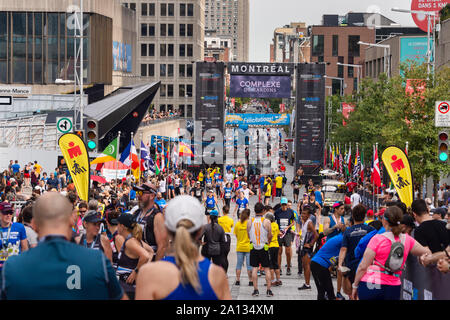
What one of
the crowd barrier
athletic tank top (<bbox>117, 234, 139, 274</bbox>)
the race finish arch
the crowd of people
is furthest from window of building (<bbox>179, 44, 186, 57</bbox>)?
athletic tank top (<bbox>117, 234, 139, 274</bbox>)

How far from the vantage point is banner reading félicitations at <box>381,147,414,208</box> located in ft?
62.6

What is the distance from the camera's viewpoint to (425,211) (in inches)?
367

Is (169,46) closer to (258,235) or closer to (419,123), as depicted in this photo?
(419,123)

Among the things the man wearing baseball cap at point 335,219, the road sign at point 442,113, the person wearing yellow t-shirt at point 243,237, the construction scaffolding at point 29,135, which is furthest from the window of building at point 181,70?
the man wearing baseball cap at point 335,219

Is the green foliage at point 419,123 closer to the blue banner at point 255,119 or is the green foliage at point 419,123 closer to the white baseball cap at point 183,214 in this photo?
the white baseball cap at point 183,214

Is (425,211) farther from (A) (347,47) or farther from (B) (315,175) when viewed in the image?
(A) (347,47)

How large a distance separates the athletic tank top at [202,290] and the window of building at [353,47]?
116 m

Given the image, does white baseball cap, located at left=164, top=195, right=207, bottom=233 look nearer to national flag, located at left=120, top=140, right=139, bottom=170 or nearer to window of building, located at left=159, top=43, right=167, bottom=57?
national flag, located at left=120, top=140, right=139, bottom=170

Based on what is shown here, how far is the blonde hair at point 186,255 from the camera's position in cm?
427

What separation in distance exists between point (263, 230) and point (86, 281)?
408 inches

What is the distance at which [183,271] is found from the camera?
4.28 m

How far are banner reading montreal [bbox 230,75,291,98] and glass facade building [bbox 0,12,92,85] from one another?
22279mm

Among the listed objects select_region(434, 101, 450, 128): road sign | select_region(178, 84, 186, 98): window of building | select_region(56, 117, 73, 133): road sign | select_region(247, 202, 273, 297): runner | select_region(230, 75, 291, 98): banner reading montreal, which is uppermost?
select_region(178, 84, 186, 98): window of building
